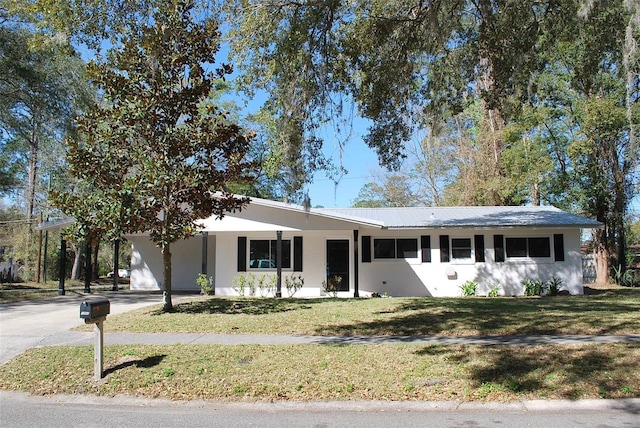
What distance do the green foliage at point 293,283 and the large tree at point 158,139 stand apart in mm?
7334

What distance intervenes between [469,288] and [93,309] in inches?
607

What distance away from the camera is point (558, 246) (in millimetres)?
20000

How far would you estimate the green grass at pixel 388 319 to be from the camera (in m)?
10.1

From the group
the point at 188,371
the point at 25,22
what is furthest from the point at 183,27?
the point at 25,22

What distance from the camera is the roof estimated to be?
1941 cm

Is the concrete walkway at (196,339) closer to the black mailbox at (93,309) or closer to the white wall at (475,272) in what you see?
the black mailbox at (93,309)

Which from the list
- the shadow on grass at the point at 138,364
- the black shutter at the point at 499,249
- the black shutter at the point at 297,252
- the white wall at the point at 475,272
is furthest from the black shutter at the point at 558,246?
the shadow on grass at the point at 138,364

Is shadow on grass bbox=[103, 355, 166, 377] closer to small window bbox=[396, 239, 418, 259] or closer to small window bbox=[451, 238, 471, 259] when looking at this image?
small window bbox=[396, 239, 418, 259]

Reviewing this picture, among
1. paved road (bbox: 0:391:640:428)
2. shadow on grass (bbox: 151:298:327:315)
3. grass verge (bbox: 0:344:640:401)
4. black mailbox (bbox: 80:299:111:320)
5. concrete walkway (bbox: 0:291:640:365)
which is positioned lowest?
paved road (bbox: 0:391:640:428)

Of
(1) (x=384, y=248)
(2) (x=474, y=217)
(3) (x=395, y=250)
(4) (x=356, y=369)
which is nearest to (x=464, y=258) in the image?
(2) (x=474, y=217)

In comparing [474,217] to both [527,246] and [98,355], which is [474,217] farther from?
[98,355]

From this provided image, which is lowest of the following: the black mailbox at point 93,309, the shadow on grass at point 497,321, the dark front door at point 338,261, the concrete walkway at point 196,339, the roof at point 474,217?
the concrete walkway at point 196,339

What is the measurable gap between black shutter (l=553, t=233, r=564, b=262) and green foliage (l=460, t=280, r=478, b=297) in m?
3.33

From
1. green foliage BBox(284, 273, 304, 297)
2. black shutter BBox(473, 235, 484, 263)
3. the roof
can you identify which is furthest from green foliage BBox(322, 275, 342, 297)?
black shutter BBox(473, 235, 484, 263)
